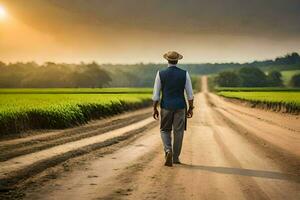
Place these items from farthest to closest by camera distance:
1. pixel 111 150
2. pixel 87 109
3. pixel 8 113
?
1. pixel 87 109
2. pixel 8 113
3. pixel 111 150

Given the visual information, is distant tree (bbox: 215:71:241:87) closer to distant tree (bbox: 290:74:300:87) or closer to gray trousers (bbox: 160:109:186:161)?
distant tree (bbox: 290:74:300:87)

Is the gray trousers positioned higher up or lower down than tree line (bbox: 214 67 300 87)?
lower down

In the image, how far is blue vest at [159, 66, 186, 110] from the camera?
431 inches

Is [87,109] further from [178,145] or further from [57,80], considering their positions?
[57,80]

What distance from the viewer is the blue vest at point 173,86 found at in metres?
10.9

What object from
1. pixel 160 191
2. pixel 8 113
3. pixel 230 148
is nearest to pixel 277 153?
pixel 230 148

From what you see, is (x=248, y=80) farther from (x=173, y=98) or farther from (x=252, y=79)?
(x=173, y=98)

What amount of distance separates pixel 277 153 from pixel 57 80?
11294 cm

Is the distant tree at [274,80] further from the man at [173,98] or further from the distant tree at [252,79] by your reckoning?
the man at [173,98]

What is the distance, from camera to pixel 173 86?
11.0 meters

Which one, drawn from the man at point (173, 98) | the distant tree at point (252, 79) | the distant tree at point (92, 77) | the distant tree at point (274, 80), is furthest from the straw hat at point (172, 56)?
the distant tree at point (274, 80)

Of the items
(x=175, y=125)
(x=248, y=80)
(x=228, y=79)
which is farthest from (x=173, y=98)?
(x=248, y=80)

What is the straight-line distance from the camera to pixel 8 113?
1644 centimetres

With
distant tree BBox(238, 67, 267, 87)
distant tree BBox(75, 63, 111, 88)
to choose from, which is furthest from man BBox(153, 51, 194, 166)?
distant tree BBox(238, 67, 267, 87)
